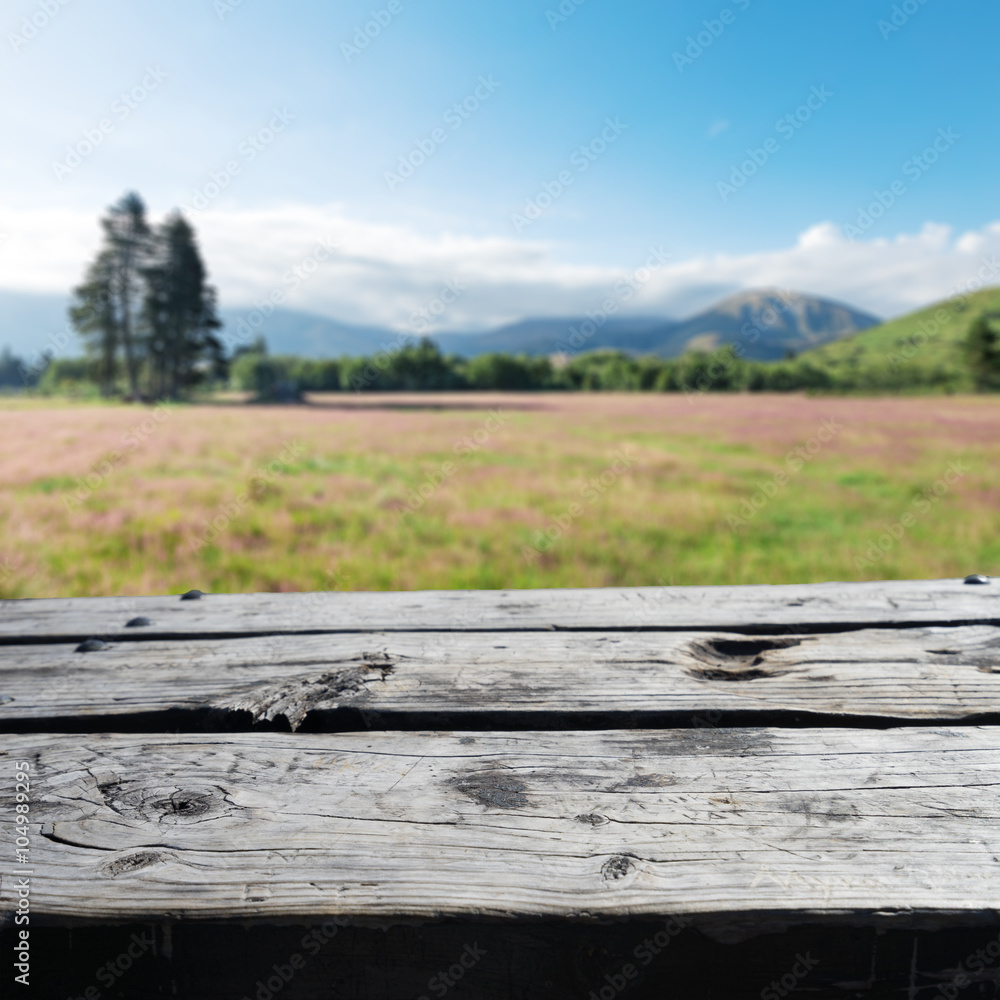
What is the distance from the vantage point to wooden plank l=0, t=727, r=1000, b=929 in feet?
3.08

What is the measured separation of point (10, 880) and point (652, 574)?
236 inches

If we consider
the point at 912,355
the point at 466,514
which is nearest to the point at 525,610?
the point at 466,514

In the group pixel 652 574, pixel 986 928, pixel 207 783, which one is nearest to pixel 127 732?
pixel 207 783

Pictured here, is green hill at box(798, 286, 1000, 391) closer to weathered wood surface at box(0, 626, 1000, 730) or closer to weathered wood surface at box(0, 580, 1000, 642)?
weathered wood surface at box(0, 580, 1000, 642)

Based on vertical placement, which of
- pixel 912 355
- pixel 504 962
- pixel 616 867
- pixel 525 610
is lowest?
pixel 504 962

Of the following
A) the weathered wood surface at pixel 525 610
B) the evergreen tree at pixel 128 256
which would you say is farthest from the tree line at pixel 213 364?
the weathered wood surface at pixel 525 610

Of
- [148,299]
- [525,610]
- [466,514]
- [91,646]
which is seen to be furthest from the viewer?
[148,299]

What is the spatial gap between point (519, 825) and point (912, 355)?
151394mm

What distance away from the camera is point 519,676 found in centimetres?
162

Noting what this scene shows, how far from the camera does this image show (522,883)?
969mm

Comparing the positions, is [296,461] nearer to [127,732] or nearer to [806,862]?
[127,732]

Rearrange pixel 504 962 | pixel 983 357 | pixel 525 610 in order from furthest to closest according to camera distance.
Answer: pixel 983 357 → pixel 525 610 → pixel 504 962

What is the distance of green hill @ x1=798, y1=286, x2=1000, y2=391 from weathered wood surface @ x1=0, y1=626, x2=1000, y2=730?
1151 inches

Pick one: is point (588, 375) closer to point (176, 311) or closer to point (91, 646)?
point (176, 311)
